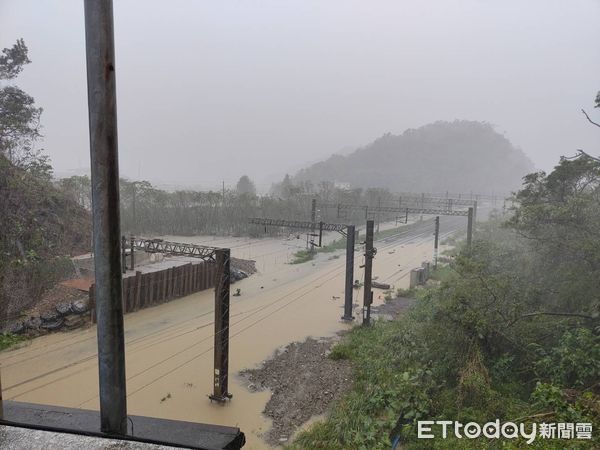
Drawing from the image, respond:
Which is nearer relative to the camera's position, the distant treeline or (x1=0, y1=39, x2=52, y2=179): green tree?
(x1=0, y1=39, x2=52, y2=179): green tree

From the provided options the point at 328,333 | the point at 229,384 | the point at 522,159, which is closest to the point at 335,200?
the point at 328,333

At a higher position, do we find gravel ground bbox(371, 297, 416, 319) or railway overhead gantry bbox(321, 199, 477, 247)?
railway overhead gantry bbox(321, 199, 477, 247)

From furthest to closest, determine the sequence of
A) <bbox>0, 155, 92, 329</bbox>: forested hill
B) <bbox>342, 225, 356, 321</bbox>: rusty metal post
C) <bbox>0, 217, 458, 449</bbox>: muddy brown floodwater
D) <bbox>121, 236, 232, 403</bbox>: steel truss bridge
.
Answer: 1. <bbox>342, 225, 356, 321</bbox>: rusty metal post
2. <bbox>0, 155, 92, 329</bbox>: forested hill
3. <bbox>0, 217, 458, 449</bbox>: muddy brown floodwater
4. <bbox>121, 236, 232, 403</bbox>: steel truss bridge

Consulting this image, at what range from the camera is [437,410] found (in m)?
7.90

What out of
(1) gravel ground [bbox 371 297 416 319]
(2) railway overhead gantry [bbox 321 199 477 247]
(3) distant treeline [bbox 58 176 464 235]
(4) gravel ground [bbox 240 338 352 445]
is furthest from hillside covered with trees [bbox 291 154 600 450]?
(3) distant treeline [bbox 58 176 464 235]

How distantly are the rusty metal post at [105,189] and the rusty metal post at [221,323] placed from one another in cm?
786

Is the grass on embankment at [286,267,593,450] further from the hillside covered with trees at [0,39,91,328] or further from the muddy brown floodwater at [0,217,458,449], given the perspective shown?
the hillside covered with trees at [0,39,91,328]

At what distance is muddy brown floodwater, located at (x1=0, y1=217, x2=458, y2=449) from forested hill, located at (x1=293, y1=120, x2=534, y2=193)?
100 m

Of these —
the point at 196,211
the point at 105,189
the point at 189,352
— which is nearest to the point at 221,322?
the point at 189,352

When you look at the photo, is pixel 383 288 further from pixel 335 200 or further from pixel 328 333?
pixel 335 200

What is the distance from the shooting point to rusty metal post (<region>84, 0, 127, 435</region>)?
1.53m

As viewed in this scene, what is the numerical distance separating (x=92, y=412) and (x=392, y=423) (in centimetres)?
701

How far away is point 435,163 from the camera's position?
139375 millimetres

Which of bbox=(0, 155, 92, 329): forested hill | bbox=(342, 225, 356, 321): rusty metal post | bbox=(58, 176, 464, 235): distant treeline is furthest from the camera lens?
bbox=(58, 176, 464, 235): distant treeline
